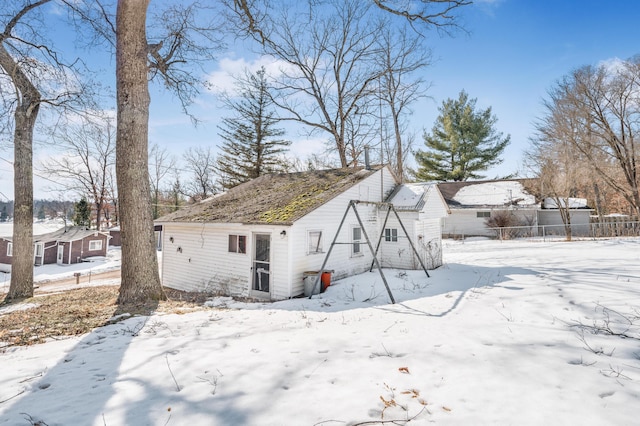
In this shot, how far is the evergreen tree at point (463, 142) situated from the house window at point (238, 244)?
27955 mm

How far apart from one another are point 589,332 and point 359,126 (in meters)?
19.1

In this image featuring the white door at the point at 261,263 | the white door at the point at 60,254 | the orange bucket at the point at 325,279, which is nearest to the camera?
the orange bucket at the point at 325,279

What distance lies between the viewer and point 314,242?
9828mm

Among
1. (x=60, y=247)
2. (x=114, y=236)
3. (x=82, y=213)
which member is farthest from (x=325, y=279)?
(x=114, y=236)

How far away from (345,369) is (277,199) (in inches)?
320

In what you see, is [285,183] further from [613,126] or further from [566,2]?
[613,126]

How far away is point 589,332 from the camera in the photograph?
13.6 feet

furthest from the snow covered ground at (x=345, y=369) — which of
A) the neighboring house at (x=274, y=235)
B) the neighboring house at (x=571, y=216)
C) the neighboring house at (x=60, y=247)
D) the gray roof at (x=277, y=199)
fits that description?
the neighboring house at (x=60, y=247)

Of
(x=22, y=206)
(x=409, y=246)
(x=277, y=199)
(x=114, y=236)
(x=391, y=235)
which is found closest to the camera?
(x=22, y=206)

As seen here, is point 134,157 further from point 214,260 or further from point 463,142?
point 463,142

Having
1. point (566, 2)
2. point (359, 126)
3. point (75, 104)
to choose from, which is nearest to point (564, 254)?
point (566, 2)

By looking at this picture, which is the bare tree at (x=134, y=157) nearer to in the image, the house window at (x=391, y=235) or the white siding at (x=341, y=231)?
the white siding at (x=341, y=231)

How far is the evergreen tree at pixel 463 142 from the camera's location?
3141cm

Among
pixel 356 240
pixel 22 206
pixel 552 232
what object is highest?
pixel 22 206
